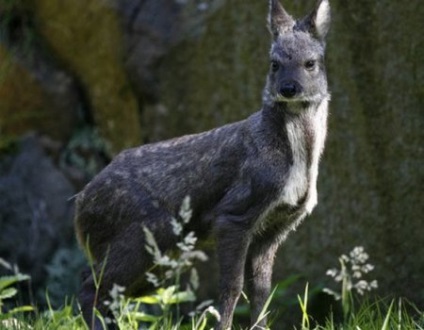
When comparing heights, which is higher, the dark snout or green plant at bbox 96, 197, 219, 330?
the dark snout

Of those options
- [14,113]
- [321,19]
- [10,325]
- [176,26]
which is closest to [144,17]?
[176,26]

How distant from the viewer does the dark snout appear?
21.7 feet

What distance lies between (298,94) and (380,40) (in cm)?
202

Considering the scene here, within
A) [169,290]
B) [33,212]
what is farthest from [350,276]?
[33,212]

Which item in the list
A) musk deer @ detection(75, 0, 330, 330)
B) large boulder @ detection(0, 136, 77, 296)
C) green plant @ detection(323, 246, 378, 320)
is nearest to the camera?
green plant @ detection(323, 246, 378, 320)

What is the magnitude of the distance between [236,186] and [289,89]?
690mm

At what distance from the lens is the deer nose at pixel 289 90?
6.63 meters

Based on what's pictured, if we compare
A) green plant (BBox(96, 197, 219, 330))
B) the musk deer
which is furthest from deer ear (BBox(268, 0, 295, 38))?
green plant (BBox(96, 197, 219, 330))

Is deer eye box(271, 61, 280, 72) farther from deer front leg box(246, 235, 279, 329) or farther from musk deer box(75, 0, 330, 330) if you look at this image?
deer front leg box(246, 235, 279, 329)

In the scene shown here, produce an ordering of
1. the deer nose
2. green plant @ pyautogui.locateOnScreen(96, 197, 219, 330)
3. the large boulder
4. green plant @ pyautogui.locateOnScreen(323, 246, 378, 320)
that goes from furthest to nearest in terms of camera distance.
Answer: the large boulder → the deer nose → green plant @ pyautogui.locateOnScreen(323, 246, 378, 320) → green plant @ pyautogui.locateOnScreen(96, 197, 219, 330)

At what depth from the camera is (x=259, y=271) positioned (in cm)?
705

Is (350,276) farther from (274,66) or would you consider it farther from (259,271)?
(274,66)

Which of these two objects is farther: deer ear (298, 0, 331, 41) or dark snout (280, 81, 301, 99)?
deer ear (298, 0, 331, 41)

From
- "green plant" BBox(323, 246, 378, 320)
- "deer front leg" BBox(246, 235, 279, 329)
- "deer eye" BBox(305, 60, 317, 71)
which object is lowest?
"deer front leg" BBox(246, 235, 279, 329)
